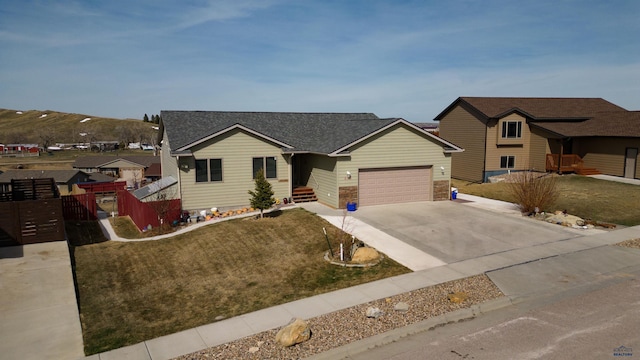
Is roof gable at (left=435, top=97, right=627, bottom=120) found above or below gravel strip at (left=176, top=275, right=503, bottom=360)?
above

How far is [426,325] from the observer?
30.9 feet

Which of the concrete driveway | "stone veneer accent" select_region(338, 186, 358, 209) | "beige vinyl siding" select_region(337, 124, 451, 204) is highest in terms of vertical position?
"beige vinyl siding" select_region(337, 124, 451, 204)

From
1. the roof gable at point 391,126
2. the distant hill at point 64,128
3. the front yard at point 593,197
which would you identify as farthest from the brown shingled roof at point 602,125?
the distant hill at point 64,128

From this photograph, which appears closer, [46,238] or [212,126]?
[46,238]

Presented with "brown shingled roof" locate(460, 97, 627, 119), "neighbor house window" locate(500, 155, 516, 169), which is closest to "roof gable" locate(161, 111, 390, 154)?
"brown shingled roof" locate(460, 97, 627, 119)

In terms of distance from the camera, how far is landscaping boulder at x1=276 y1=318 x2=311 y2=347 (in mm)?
8484

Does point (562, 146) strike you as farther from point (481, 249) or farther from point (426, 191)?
point (481, 249)

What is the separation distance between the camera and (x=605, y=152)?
31.5 meters

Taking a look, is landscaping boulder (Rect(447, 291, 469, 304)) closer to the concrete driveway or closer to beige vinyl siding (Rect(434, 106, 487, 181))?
the concrete driveway

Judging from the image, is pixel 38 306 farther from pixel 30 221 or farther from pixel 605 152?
pixel 605 152

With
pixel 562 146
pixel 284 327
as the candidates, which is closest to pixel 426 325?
pixel 284 327

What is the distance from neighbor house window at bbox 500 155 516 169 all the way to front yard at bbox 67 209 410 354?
835 inches

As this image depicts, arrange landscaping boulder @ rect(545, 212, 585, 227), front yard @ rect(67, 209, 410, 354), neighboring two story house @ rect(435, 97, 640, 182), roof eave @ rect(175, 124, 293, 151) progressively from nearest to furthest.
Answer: front yard @ rect(67, 209, 410, 354), landscaping boulder @ rect(545, 212, 585, 227), roof eave @ rect(175, 124, 293, 151), neighboring two story house @ rect(435, 97, 640, 182)

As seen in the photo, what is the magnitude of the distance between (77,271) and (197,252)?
162 inches
